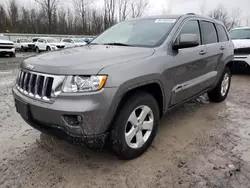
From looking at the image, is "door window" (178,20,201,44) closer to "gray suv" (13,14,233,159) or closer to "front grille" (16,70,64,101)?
"gray suv" (13,14,233,159)

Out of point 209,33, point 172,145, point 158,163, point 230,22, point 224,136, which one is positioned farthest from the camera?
point 230,22

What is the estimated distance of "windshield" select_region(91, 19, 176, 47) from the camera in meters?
2.98

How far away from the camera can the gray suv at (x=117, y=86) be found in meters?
2.04

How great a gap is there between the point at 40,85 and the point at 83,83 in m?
0.54

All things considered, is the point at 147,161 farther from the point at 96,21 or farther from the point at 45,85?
the point at 96,21

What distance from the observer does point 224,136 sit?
10.5 ft

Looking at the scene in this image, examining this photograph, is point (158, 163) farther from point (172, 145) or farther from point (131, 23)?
point (131, 23)

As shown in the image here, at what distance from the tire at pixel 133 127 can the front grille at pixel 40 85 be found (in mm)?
709

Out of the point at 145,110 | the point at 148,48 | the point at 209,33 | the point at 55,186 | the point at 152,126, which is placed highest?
the point at 209,33

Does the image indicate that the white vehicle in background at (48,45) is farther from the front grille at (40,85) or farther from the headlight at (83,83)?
the headlight at (83,83)

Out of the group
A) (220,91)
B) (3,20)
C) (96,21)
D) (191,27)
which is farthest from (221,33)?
(3,20)

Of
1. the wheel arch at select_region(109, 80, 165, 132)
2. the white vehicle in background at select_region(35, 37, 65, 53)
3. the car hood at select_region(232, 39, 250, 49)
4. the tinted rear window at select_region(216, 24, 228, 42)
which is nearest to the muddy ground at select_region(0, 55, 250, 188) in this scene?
the wheel arch at select_region(109, 80, 165, 132)

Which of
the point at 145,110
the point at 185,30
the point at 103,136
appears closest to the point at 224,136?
the point at 145,110

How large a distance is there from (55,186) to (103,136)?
703 mm
